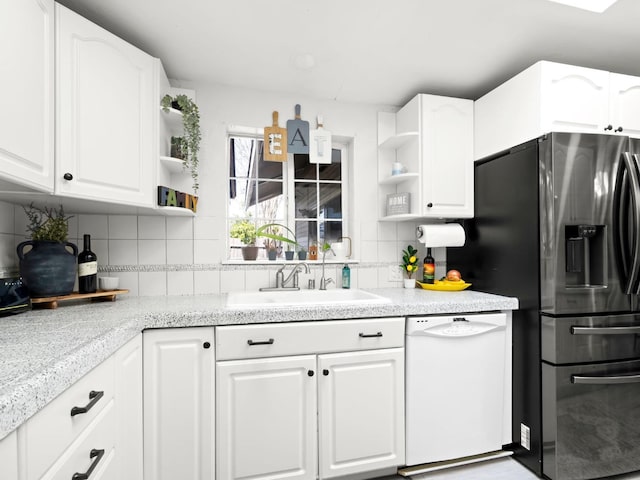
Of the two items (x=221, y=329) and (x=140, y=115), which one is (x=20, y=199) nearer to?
(x=140, y=115)

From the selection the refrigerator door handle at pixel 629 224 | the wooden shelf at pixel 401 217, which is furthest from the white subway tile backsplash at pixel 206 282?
the refrigerator door handle at pixel 629 224

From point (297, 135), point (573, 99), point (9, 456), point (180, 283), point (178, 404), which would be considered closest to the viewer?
point (9, 456)

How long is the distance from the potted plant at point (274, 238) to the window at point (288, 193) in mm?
44

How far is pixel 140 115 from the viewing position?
5.10 ft

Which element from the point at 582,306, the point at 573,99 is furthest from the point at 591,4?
the point at 582,306

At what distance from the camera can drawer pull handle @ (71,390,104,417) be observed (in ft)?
2.63

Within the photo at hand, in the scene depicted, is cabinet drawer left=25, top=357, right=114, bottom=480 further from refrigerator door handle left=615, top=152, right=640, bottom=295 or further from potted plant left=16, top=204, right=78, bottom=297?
refrigerator door handle left=615, top=152, right=640, bottom=295

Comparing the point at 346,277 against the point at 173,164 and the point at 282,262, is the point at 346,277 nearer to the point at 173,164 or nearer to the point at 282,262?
the point at 282,262

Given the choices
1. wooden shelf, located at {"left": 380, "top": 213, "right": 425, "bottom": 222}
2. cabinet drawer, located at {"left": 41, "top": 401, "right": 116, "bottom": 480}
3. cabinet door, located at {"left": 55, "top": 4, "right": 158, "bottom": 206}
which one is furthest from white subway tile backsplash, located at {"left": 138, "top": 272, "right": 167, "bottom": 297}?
wooden shelf, located at {"left": 380, "top": 213, "right": 425, "bottom": 222}

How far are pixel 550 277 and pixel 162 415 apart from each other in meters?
1.93

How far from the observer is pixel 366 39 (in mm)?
1647

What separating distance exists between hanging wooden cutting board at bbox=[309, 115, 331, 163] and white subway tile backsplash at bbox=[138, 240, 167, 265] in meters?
1.17

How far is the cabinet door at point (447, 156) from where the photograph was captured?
206cm

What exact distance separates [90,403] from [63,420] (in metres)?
0.12
